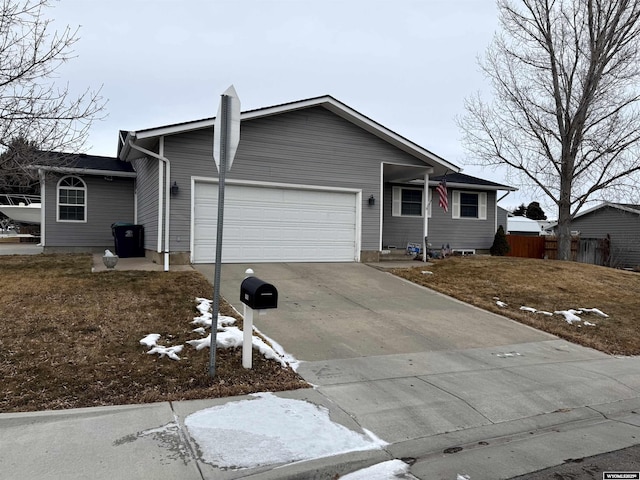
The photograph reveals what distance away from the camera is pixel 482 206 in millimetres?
20859

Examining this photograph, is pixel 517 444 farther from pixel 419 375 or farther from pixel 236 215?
pixel 236 215

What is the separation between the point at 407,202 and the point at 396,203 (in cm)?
59

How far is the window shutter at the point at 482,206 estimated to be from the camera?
20.8 meters

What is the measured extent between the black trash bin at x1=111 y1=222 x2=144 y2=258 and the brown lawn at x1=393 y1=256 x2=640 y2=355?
26.8ft

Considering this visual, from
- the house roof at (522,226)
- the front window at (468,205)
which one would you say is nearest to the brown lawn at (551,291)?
the front window at (468,205)

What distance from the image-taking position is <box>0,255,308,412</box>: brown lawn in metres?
4.60

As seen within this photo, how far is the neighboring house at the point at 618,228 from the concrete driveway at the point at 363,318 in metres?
20.1

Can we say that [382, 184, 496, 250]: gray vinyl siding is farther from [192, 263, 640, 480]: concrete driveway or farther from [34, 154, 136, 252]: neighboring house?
[34, 154, 136, 252]: neighboring house

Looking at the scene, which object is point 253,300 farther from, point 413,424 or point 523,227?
point 523,227

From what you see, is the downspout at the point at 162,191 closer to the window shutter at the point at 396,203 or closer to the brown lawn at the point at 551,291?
the brown lawn at the point at 551,291

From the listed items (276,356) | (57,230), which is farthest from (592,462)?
(57,230)

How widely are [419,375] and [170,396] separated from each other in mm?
2930

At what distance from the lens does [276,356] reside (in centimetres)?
580

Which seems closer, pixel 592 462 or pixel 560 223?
pixel 592 462
